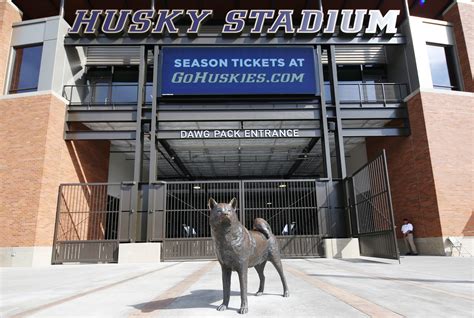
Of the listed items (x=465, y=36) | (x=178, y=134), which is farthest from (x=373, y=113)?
(x=178, y=134)

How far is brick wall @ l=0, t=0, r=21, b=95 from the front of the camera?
14.0 meters

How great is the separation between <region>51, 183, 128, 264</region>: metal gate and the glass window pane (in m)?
14.5

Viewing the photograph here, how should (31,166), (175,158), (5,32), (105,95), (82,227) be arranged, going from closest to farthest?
(31,166) → (5,32) → (82,227) → (105,95) → (175,158)

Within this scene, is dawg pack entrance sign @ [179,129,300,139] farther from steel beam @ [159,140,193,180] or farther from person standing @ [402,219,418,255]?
person standing @ [402,219,418,255]

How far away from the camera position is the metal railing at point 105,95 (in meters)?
14.4

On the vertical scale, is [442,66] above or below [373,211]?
above

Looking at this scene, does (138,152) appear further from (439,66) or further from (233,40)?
(439,66)

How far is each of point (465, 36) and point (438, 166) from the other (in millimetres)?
6651

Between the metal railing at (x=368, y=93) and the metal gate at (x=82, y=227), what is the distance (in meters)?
10.4

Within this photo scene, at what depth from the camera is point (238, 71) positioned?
1423 cm

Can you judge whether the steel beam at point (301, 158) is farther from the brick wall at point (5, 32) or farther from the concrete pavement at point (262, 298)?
the brick wall at point (5, 32)

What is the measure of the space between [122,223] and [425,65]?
1409cm

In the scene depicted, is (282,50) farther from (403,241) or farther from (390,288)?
(390,288)

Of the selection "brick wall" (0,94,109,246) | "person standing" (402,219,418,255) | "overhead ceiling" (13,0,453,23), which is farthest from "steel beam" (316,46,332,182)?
"brick wall" (0,94,109,246)
